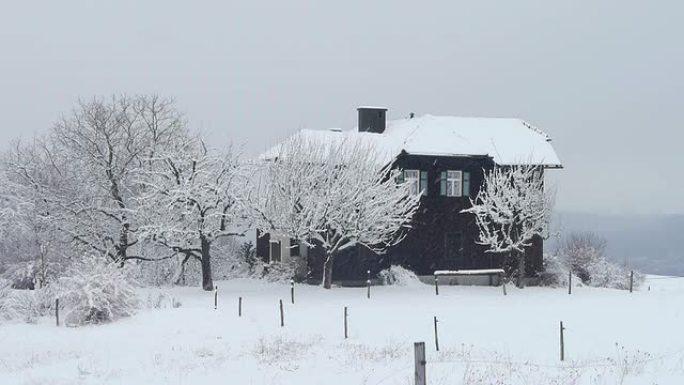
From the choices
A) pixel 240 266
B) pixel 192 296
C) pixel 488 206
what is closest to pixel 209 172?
pixel 192 296

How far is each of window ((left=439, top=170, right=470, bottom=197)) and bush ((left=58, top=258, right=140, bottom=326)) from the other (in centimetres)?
1954

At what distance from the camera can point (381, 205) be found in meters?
36.2

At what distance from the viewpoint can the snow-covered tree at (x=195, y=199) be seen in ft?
116

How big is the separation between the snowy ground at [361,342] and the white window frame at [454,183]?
6924 mm

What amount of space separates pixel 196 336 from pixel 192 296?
11592 millimetres

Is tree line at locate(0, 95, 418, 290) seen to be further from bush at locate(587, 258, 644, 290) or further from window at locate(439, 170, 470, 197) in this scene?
bush at locate(587, 258, 644, 290)

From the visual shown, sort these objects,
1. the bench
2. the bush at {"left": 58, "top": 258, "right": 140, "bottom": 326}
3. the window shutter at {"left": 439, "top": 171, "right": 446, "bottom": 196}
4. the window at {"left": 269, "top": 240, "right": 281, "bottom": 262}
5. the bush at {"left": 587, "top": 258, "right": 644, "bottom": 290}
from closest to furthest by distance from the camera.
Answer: the bush at {"left": 58, "top": 258, "right": 140, "bottom": 326}, the bench, the window shutter at {"left": 439, "top": 171, "right": 446, "bottom": 196}, the window at {"left": 269, "top": 240, "right": 281, "bottom": 262}, the bush at {"left": 587, "top": 258, "right": 644, "bottom": 290}

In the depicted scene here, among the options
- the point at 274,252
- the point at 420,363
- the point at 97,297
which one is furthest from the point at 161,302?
the point at 420,363

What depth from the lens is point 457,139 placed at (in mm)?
42906

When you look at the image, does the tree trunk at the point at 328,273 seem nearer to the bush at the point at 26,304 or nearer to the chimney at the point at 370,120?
the chimney at the point at 370,120

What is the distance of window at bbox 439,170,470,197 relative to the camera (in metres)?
41.5

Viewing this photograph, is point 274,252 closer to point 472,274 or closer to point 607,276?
point 472,274

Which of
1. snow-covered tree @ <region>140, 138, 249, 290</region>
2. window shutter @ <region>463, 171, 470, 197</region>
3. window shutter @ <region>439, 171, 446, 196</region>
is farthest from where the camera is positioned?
window shutter @ <region>463, 171, 470, 197</region>

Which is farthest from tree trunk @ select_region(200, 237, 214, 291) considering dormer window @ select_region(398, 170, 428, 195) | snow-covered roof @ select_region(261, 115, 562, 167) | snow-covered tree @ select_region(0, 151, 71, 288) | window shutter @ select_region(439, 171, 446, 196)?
window shutter @ select_region(439, 171, 446, 196)
